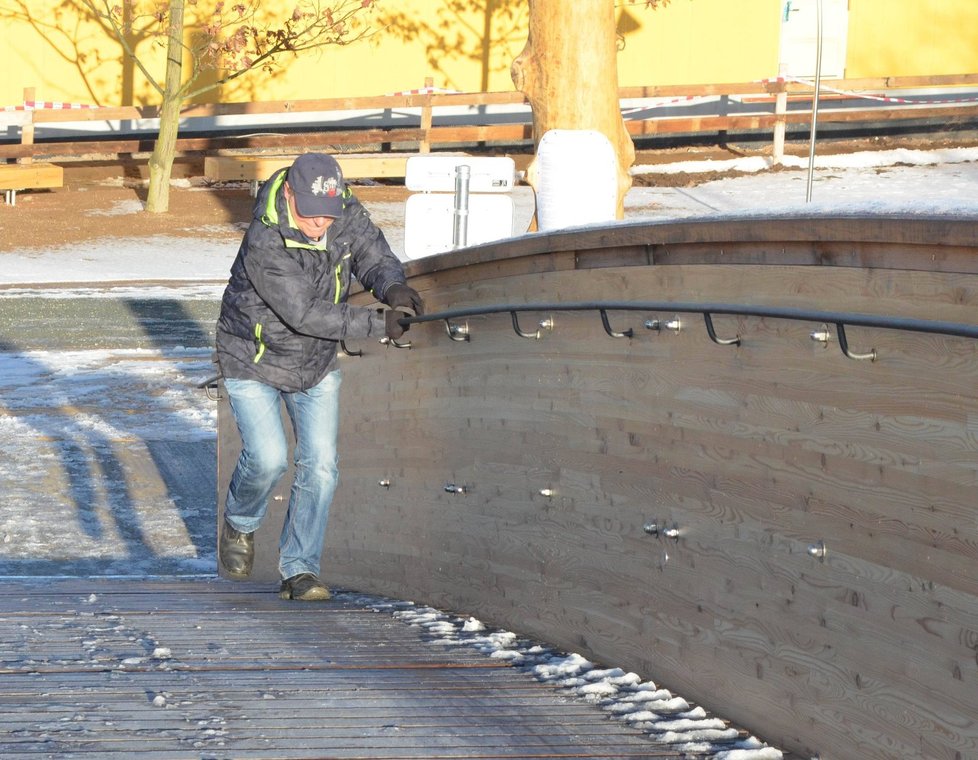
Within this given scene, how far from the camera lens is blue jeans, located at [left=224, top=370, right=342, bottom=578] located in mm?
6215

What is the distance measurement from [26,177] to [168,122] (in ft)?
8.38

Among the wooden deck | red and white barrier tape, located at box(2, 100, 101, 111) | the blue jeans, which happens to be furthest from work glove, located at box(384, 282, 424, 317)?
red and white barrier tape, located at box(2, 100, 101, 111)

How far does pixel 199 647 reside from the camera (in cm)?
527

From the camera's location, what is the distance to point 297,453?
6.43 m

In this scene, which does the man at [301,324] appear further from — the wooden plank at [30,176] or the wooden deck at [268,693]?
the wooden plank at [30,176]

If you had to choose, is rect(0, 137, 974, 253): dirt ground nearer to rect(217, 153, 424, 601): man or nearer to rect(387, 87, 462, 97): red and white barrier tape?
rect(387, 87, 462, 97): red and white barrier tape

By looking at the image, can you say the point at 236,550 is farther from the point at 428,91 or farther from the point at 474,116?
the point at 474,116

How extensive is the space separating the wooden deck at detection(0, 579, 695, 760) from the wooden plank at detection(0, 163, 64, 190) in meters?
19.2

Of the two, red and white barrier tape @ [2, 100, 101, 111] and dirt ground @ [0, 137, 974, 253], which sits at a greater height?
red and white barrier tape @ [2, 100, 101, 111]

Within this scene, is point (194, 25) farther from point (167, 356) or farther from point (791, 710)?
point (791, 710)

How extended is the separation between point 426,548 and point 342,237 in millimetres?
1424

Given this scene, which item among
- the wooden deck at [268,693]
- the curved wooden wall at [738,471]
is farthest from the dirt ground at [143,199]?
the curved wooden wall at [738,471]

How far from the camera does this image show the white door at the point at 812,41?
27516 mm

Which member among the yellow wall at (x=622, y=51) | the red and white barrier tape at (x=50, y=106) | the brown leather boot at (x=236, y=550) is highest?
the yellow wall at (x=622, y=51)
